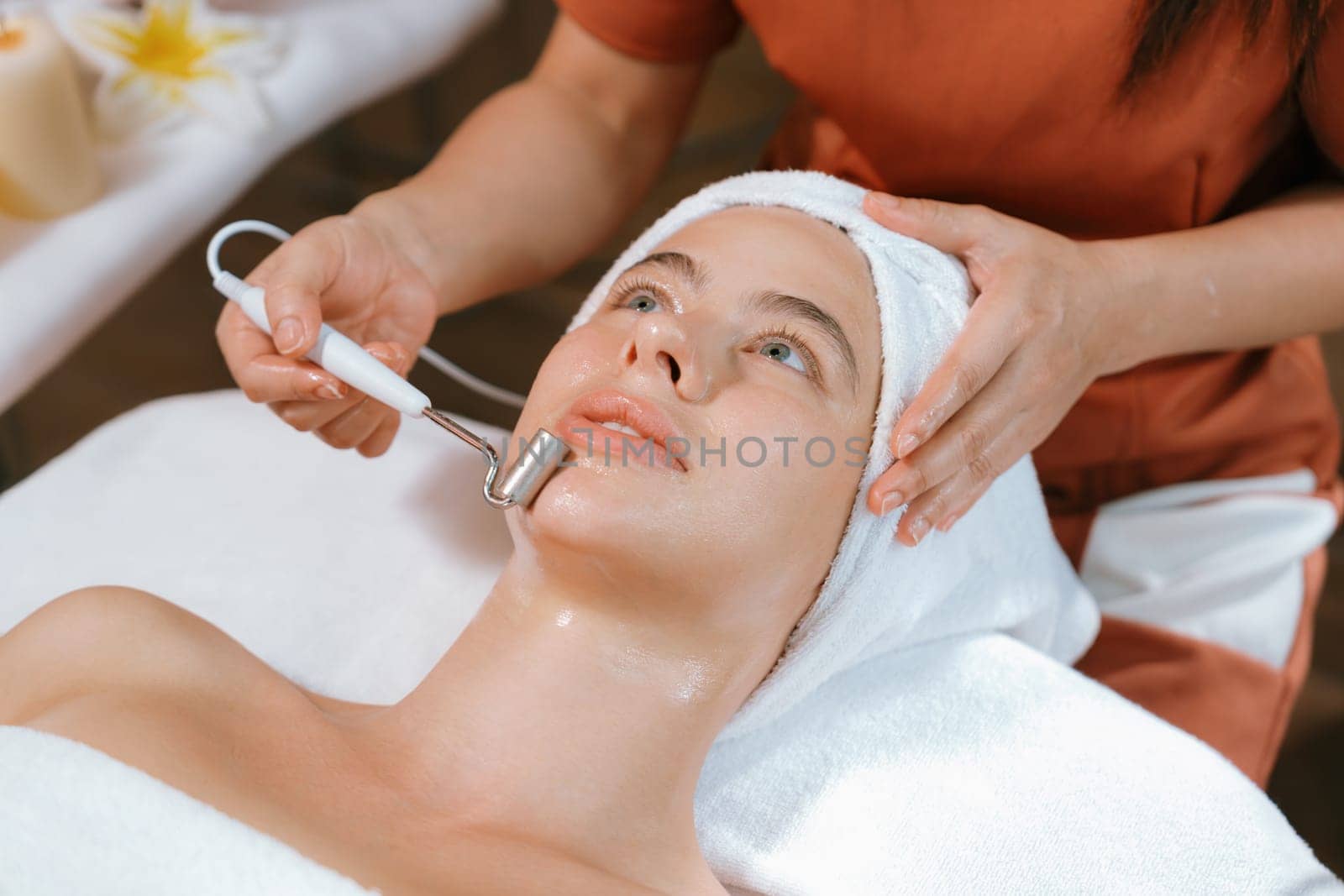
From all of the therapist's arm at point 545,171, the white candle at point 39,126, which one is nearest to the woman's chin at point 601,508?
the therapist's arm at point 545,171

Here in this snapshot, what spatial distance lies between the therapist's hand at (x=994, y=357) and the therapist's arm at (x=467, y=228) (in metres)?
0.38

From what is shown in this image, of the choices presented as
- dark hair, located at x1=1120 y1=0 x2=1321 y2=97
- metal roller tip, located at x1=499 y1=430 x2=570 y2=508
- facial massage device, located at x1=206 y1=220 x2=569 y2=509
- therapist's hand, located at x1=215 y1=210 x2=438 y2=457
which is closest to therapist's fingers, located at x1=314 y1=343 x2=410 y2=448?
therapist's hand, located at x1=215 y1=210 x2=438 y2=457

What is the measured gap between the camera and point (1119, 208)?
105 centimetres

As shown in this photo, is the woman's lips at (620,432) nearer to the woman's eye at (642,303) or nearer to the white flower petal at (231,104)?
the woman's eye at (642,303)

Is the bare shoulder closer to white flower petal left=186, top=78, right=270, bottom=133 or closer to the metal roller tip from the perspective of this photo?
the metal roller tip

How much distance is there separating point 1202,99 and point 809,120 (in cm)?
38

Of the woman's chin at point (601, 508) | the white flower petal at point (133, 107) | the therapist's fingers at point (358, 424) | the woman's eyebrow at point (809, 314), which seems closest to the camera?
the woman's chin at point (601, 508)

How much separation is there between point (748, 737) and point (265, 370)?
1.57ft

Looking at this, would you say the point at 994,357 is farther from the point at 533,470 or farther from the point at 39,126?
the point at 39,126

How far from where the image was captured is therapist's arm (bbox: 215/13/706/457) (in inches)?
36.5

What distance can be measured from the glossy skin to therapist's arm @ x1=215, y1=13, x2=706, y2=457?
189 mm

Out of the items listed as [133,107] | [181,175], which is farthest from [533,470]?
[133,107]

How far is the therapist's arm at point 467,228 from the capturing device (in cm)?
93

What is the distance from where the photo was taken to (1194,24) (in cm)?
92
